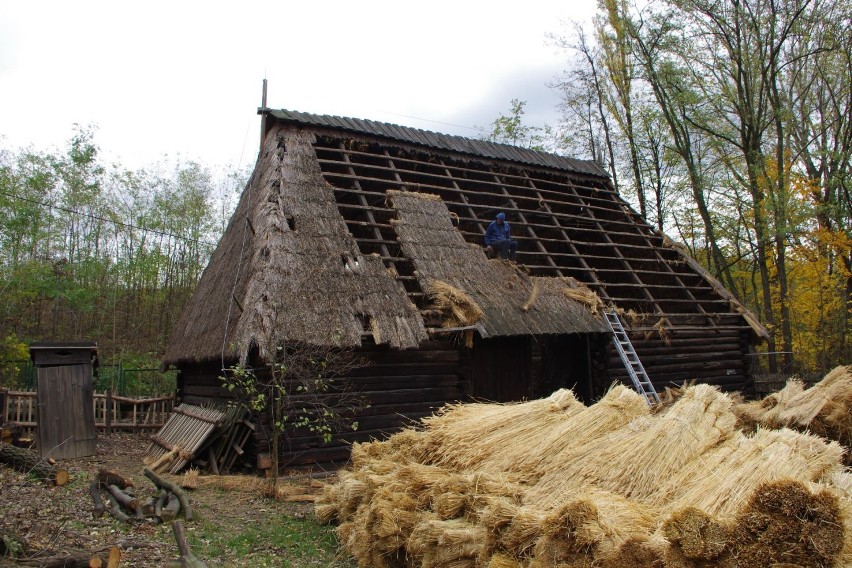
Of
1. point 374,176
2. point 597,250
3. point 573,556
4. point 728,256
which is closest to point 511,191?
point 597,250

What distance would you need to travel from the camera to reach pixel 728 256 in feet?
95.8

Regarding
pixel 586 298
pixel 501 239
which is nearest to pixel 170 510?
pixel 501 239

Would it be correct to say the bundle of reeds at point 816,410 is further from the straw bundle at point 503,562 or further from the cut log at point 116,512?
the cut log at point 116,512

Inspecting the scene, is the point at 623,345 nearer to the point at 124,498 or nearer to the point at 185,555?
the point at 124,498

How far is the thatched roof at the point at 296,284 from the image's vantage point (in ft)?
29.5

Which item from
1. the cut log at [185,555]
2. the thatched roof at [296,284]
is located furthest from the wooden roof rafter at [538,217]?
the cut log at [185,555]

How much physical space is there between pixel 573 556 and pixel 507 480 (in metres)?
1.16

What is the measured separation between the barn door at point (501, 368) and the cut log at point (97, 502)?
715 centimetres

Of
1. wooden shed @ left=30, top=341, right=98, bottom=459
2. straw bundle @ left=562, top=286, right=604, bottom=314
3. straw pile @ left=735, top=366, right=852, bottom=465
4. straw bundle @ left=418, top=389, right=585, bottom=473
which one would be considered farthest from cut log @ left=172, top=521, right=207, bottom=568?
straw bundle @ left=562, top=286, right=604, bottom=314

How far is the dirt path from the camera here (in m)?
5.26

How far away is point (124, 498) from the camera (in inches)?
264

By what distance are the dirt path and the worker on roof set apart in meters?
6.39

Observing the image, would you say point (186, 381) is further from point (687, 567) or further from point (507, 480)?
point (687, 567)

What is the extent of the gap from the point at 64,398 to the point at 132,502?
5.26 m
